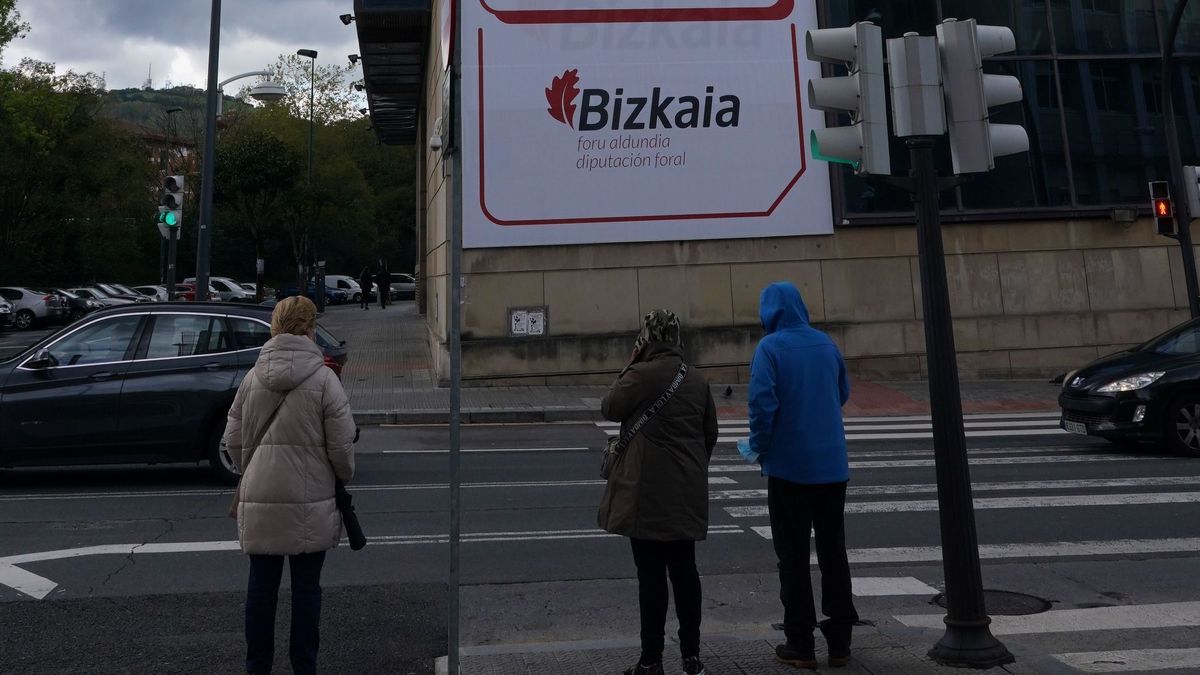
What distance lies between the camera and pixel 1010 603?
6.57 meters

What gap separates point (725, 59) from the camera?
20344 millimetres

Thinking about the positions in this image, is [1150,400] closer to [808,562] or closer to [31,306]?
[808,562]

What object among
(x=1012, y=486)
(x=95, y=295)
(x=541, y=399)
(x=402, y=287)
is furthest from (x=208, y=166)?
(x=402, y=287)

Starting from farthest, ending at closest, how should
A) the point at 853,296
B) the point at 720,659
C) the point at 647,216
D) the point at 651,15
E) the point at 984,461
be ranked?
the point at 853,296, the point at 651,15, the point at 647,216, the point at 984,461, the point at 720,659

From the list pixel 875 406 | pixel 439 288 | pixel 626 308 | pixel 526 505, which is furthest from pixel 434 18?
pixel 526 505

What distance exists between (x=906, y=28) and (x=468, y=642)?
1851 centimetres

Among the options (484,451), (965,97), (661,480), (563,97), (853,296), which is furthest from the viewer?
(853,296)

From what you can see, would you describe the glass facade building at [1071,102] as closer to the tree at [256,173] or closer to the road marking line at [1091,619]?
the road marking line at [1091,619]

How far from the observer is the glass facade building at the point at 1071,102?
2103cm

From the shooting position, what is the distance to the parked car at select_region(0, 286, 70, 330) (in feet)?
128

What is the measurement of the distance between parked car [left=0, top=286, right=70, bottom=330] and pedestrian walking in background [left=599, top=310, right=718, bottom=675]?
3965cm

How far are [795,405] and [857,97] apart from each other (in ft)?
5.32

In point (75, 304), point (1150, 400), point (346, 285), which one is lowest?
point (1150, 400)

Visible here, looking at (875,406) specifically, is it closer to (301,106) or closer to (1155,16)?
(1155,16)
